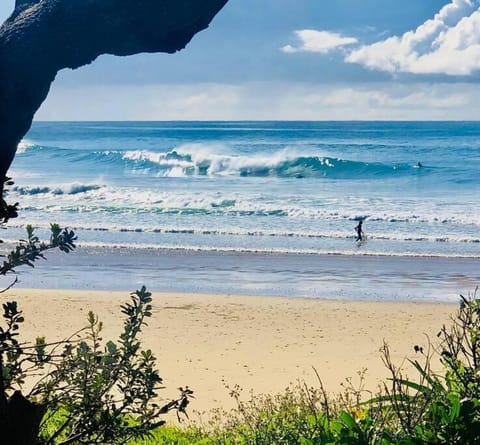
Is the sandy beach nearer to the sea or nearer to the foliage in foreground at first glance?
the sea

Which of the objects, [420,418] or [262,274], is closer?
[420,418]

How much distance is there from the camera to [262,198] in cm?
3678

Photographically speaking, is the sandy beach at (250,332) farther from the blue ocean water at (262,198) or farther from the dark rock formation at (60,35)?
the blue ocean water at (262,198)

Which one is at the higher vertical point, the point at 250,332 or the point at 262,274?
the point at 262,274

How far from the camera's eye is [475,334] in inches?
148

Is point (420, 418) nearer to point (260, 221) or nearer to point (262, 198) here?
point (260, 221)

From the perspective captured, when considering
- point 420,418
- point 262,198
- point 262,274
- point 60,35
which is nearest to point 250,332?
point 262,274

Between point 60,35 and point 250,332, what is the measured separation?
1022cm

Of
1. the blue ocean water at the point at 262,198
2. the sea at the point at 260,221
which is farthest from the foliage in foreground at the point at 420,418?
the blue ocean water at the point at 262,198

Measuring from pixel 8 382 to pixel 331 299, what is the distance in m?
12.4

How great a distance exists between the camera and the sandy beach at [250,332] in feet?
32.8

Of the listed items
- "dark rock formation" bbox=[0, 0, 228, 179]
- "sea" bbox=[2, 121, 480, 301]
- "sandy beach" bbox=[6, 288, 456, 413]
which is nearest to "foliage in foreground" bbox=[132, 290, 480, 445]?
"dark rock formation" bbox=[0, 0, 228, 179]

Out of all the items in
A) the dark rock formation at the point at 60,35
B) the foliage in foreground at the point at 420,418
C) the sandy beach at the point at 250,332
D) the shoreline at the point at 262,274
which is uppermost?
the dark rock formation at the point at 60,35

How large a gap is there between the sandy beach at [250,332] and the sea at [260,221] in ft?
4.19
